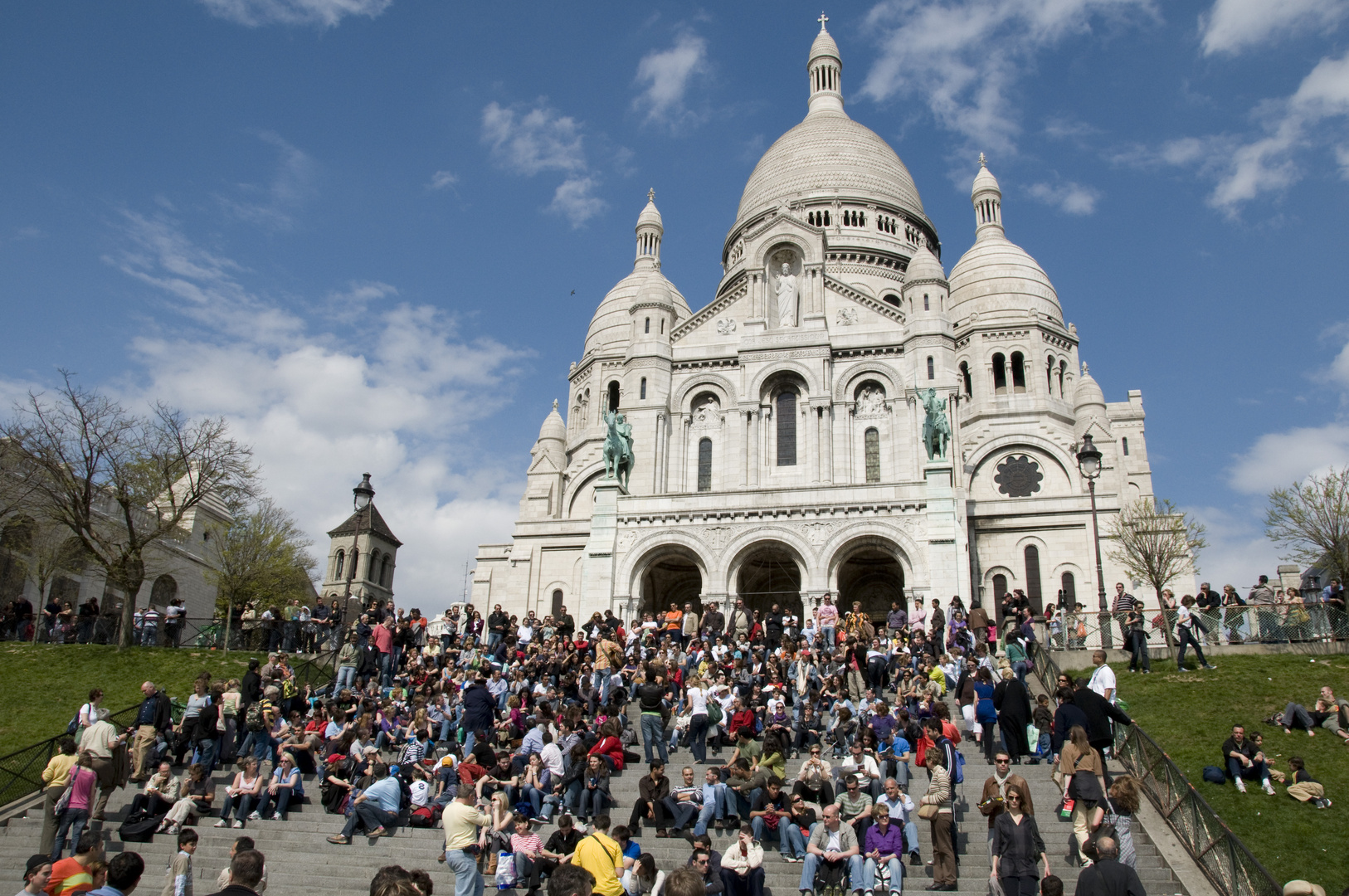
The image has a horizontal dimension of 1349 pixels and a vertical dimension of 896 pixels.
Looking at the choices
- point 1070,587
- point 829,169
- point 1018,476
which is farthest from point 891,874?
point 829,169

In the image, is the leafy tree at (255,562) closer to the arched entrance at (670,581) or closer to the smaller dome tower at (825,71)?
the arched entrance at (670,581)

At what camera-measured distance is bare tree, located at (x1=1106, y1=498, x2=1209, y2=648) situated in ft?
113

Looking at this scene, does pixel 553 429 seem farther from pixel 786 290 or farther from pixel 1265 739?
pixel 1265 739

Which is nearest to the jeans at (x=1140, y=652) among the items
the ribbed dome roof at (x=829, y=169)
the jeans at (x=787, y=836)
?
the jeans at (x=787, y=836)

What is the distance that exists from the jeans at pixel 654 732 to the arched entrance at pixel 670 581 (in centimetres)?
1712

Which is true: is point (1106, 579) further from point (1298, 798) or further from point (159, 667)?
point (159, 667)

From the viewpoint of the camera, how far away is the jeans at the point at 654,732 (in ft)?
57.8

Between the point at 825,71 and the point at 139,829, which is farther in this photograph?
the point at 825,71

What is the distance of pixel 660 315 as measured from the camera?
4256 cm

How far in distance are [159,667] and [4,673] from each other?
3.24 meters

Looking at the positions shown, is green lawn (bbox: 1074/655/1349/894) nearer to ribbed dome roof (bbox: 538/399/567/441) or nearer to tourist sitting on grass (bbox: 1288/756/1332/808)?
tourist sitting on grass (bbox: 1288/756/1332/808)

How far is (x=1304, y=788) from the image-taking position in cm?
1516

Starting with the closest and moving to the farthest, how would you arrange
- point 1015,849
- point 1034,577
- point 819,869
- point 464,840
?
point 1015,849 < point 464,840 < point 819,869 < point 1034,577

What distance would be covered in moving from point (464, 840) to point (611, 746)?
450 centimetres
